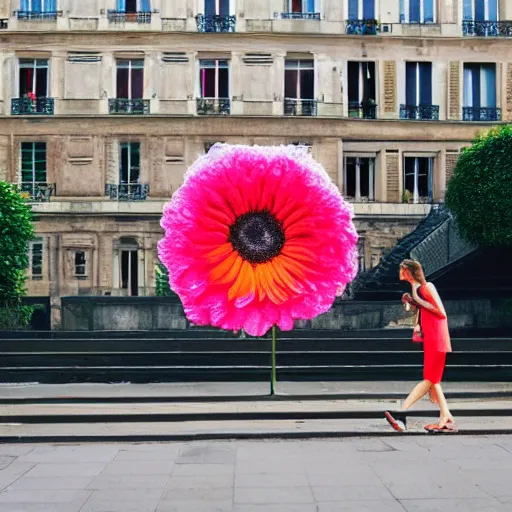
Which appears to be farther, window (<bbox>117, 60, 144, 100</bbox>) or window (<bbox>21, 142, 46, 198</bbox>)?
window (<bbox>117, 60, 144, 100</bbox>)

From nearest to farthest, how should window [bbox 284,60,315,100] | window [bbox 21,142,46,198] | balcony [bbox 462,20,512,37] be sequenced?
window [bbox 21,142,46,198] → window [bbox 284,60,315,100] → balcony [bbox 462,20,512,37]

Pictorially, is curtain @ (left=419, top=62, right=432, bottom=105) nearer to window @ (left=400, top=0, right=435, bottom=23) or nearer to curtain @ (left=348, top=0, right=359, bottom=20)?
window @ (left=400, top=0, right=435, bottom=23)

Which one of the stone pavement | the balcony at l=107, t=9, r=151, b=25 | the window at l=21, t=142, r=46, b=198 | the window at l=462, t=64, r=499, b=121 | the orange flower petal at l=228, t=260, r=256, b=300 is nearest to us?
the stone pavement

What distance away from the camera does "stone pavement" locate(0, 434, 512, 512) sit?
271 inches

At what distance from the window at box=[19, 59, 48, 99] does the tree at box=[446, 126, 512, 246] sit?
45.9 ft

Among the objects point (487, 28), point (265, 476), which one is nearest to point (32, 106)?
point (487, 28)

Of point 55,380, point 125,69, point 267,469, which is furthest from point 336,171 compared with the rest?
point 267,469

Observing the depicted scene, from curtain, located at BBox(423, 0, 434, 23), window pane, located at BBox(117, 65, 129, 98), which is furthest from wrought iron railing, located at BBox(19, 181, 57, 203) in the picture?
curtain, located at BBox(423, 0, 434, 23)

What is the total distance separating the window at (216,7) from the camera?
30000 millimetres

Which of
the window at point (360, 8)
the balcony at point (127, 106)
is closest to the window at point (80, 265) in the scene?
the balcony at point (127, 106)

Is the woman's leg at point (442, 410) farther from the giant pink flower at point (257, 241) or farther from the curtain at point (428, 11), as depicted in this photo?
the curtain at point (428, 11)

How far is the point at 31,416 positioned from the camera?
12.0 metres

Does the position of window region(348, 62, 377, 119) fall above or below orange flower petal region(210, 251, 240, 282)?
above

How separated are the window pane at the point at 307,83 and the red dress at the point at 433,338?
67.3ft
